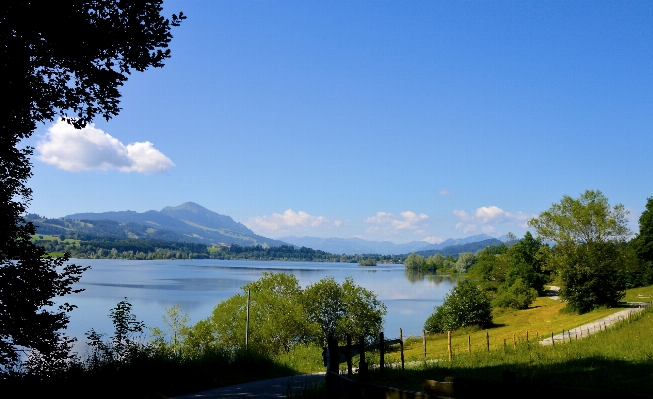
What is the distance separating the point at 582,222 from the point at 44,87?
6914 centimetres

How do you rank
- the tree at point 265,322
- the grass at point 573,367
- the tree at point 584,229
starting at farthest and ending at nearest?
the tree at point 584,229
the tree at point 265,322
the grass at point 573,367

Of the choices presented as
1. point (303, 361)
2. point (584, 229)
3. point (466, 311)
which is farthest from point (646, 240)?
point (303, 361)

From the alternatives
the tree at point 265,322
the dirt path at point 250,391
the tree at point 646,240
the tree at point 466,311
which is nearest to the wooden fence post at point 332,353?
the dirt path at point 250,391

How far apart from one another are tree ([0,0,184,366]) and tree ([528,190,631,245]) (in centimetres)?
6706

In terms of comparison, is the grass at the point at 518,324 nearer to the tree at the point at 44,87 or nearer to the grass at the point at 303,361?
the grass at the point at 303,361

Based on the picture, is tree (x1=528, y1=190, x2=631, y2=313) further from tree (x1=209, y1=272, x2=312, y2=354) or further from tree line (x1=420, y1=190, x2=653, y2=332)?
tree (x1=209, y1=272, x2=312, y2=354)

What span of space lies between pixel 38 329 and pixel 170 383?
4.94 m

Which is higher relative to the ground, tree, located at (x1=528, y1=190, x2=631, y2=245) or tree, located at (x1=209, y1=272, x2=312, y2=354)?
tree, located at (x1=528, y1=190, x2=631, y2=245)

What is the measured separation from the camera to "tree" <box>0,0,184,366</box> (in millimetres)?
9953

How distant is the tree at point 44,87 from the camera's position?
995cm

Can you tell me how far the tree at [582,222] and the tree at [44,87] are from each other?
67057mm

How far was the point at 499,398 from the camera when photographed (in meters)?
4.77

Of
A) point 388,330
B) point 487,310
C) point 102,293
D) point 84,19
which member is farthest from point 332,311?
point 102,293

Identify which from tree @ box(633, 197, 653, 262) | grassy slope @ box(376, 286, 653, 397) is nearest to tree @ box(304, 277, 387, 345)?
grassy slope @ box(376, 286, 653, 397)
